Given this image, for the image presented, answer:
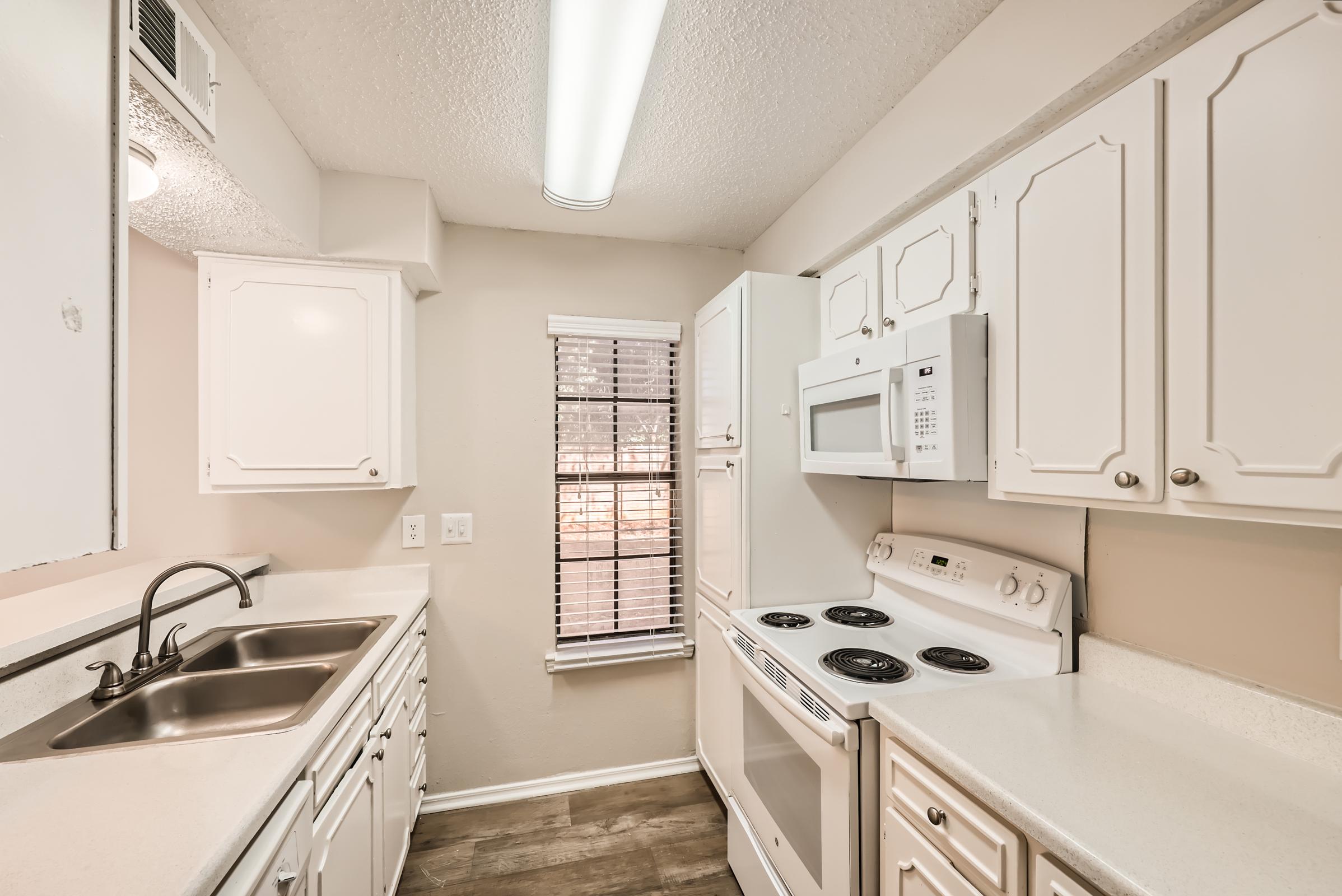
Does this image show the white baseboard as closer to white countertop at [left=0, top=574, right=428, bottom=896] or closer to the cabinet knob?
white countertop at [left=0, top=574, right=428, bottom=896]

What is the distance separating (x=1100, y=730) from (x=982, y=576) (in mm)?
530

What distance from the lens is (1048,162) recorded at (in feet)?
3.59

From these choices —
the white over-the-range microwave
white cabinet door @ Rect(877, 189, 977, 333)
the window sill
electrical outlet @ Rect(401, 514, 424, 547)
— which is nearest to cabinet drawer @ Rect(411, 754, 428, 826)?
the window sill

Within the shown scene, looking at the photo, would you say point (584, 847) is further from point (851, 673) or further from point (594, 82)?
point (594, 82)

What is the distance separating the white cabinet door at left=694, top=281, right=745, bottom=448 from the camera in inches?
76.7

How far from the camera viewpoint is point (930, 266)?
1.42 metres

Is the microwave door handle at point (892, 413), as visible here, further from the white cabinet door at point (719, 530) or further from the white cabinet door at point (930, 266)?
the white cabinet door at point (719, 530)

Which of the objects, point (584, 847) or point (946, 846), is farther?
point (584, 847)

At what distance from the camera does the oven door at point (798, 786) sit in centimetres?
119

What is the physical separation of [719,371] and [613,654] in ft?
4.37

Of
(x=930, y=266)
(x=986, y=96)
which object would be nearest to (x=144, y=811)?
(x=930, y=266)

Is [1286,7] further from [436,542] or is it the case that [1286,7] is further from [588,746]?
[588,746]

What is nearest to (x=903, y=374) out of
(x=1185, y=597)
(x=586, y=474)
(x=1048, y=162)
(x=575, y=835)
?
(x=1048, y=162)

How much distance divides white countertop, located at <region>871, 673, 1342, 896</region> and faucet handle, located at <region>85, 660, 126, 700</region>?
5.70 ft
